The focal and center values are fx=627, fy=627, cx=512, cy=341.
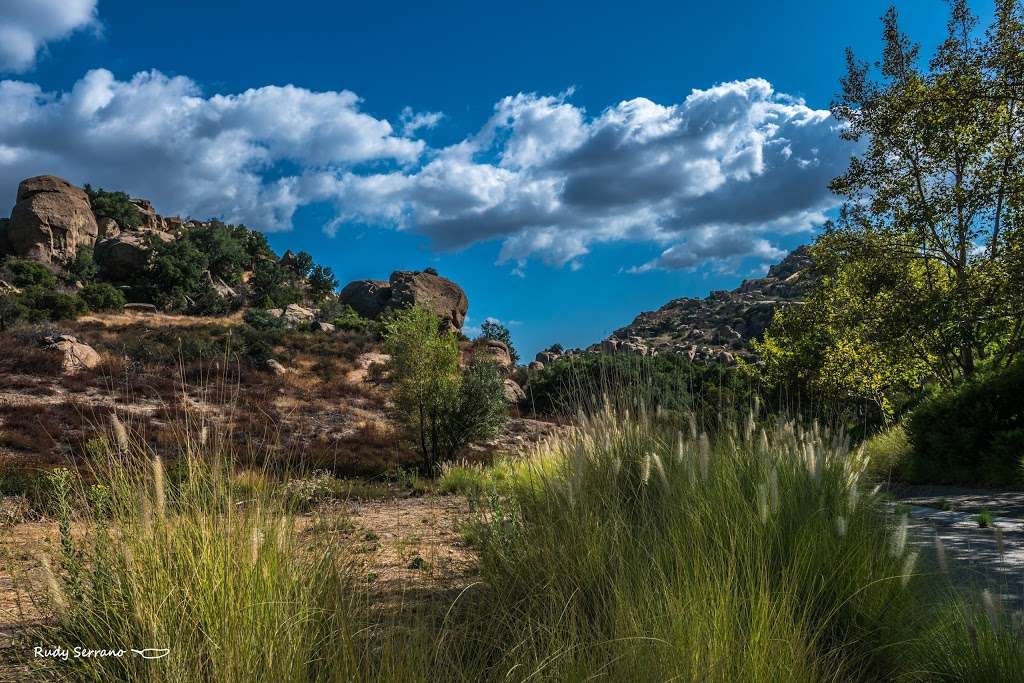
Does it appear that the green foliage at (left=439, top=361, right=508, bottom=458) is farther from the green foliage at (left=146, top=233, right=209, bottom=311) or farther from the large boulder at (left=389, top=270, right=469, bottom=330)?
the green foliage at (left=146, top=233, right=209, bottom=311)

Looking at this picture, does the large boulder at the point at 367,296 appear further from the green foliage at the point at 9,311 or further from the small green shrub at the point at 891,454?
the small green shrub at the point at 891,454

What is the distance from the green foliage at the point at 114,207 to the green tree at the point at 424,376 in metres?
52.8

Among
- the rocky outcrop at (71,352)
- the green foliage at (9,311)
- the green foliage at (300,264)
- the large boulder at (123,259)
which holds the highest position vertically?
the green foliage at (300,264)

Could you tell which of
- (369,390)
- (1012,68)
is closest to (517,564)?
(1012,68)

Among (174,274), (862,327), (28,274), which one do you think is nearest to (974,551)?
(862,327)

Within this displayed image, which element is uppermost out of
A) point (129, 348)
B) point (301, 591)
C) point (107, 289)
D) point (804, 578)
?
point (107, 289)

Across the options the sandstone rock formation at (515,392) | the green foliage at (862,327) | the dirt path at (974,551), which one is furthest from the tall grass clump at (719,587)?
the sandstone rock formation at (515,392)

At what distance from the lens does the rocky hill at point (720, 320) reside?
5419 cm

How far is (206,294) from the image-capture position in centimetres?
4400

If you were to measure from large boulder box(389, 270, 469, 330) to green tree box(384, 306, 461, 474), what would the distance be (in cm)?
2757

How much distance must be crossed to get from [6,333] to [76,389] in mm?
7481

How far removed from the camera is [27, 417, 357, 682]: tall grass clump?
2.27m

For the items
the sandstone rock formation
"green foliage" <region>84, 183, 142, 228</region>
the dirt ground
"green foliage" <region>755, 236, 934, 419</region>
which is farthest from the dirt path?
"green foliage" <region>84, 183, 142, 228</region>

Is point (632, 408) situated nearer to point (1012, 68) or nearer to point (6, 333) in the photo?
point (1012, 68)
